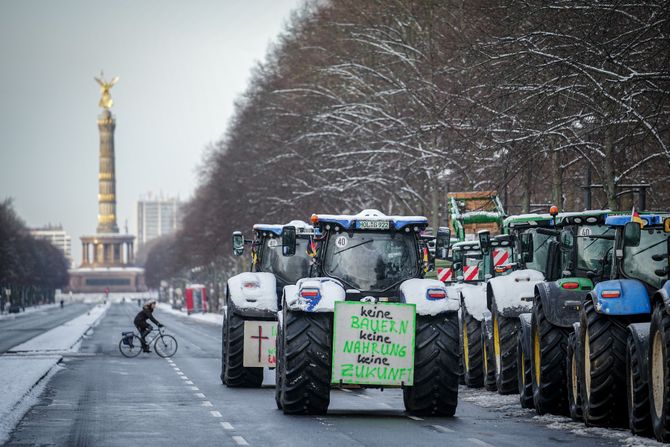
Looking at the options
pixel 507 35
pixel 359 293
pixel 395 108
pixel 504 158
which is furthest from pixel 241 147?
pixel 359 293

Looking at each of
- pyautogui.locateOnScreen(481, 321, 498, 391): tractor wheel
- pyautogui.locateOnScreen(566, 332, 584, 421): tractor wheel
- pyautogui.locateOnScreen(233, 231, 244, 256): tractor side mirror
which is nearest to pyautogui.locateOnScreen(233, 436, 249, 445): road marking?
pyautogui.locateOnScreen(566, 332, 584, 421): tractor wheel

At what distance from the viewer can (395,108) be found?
49.2 metres

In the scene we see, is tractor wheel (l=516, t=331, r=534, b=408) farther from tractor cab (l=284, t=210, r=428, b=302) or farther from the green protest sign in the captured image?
the green protest sign

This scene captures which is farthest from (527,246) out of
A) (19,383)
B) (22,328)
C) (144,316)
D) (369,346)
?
(22,328)

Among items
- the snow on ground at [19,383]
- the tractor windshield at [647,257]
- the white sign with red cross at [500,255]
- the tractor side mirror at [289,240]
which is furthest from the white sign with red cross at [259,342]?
the tractor windshield at [647,257]

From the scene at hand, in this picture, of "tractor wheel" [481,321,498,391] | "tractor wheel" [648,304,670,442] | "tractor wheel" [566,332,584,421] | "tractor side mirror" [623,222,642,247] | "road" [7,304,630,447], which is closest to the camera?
"tractor wheel" [648,304,670,442]

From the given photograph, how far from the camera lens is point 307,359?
59.7ft

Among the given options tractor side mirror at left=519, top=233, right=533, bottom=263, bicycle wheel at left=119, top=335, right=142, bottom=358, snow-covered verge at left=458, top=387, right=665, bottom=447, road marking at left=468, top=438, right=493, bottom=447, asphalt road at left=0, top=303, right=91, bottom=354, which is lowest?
road marking at left=468, top=438, right=493, bottom=447

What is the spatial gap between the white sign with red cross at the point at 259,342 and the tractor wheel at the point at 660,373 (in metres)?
11.5

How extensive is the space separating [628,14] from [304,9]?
168 ft

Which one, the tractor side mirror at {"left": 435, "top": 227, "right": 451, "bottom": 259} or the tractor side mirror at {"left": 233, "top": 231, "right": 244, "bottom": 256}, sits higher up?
the tractor side mirror at {"left": 233, "top": 231, "right": 244, "bottom": 256}

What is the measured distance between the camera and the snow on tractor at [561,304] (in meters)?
18.0

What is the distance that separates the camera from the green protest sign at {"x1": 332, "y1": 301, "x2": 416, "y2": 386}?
1828cm

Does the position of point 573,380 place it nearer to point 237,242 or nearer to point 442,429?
point 442,429
